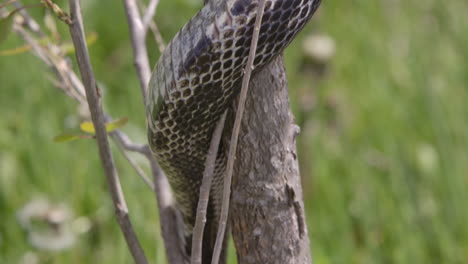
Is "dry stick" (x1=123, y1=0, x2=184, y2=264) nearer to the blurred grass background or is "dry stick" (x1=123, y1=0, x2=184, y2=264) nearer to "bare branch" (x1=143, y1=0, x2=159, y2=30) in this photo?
"bare branch" (x1=143, y1=0, x2=159, y2=30)

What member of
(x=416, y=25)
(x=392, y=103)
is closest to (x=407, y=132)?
(x=392, y=103)

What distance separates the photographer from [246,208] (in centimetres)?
79

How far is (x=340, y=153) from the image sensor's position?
231cm

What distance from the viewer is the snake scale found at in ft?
2.46

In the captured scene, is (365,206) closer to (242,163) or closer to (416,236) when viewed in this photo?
(416,236)

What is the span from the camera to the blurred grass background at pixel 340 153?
1.90 m

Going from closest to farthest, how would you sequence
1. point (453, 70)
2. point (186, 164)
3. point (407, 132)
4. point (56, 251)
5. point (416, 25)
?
point (186, 164) < point (56, 251) < point (407, 132) < point (453, 70) < point (416, 25)

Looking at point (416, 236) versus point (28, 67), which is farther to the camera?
point (28, 67)

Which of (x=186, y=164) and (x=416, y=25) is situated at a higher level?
(x=416, y=25)

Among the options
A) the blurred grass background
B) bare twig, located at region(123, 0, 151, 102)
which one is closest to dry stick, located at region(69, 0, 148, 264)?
bare twig, located at region(123, 0, 151, 102)

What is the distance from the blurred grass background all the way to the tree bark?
32.2 inches

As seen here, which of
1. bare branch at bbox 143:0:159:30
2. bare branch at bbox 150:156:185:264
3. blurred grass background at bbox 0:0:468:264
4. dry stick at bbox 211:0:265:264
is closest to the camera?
dry stick at bbox 211:0:265:264

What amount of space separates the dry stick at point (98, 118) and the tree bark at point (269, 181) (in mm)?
126

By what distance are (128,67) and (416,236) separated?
1.39 meters
